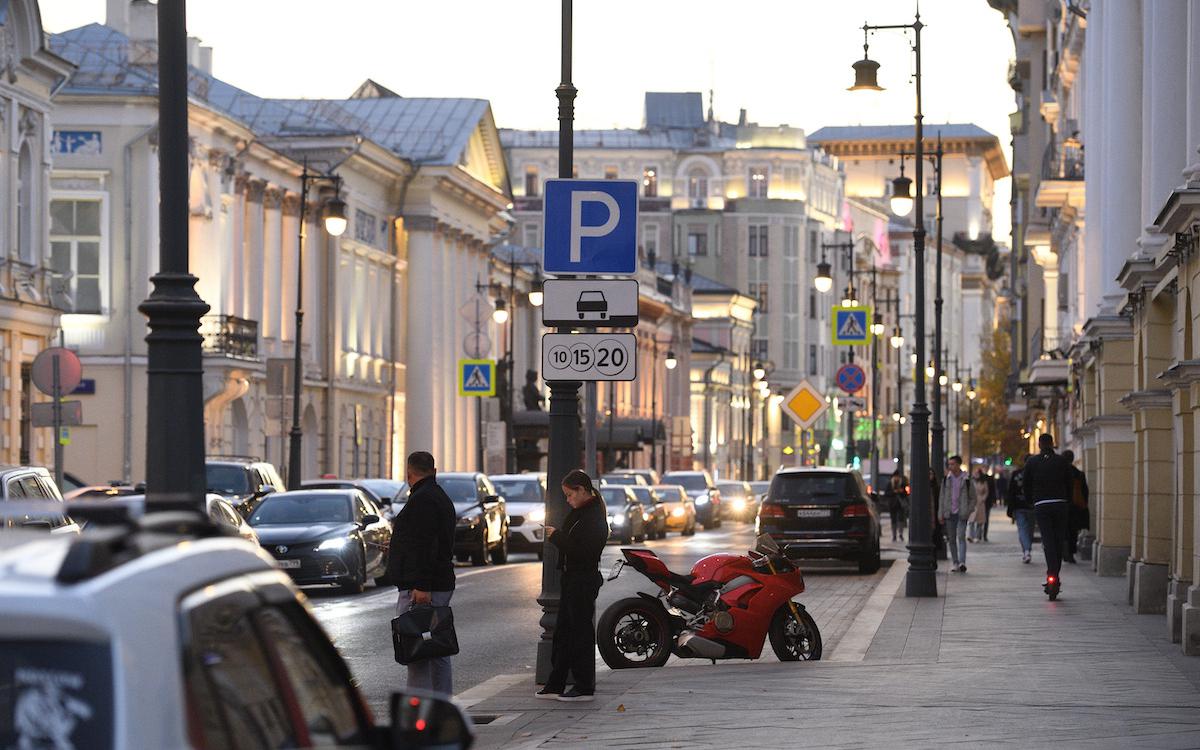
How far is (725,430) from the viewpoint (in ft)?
514

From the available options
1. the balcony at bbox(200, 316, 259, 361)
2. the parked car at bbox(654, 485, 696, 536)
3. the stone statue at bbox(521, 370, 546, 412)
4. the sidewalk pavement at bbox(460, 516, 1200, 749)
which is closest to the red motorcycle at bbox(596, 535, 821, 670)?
the sidewalk pavement at bbox(460, 516, 1200, 749)

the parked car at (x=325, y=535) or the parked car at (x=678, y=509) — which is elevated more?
the parked car at (x=325, y=535)

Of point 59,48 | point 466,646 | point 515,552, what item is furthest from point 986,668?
point 59,48

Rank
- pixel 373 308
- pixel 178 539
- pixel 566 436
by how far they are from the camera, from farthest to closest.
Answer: pixel 373 308 < pixel 566 436 < pixel 178 539

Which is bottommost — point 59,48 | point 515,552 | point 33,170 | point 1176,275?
point 515,552

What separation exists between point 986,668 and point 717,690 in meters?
2.71

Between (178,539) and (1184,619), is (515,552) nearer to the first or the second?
(1184,619)

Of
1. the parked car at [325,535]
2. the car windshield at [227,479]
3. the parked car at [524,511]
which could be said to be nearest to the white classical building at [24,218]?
the parked car at [524,511]

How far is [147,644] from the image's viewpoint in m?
3.91

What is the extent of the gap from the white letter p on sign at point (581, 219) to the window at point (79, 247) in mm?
42548

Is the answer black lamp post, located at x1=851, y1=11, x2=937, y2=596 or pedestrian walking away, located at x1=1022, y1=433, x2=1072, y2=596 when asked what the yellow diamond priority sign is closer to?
black lamp post, located at x1=851, y1=11, x2=937, y2=596

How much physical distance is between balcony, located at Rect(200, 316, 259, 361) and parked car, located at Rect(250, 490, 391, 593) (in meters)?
27.6

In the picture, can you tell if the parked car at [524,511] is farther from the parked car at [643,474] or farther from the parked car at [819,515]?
the parked car at [643,474]

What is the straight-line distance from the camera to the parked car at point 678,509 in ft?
211
